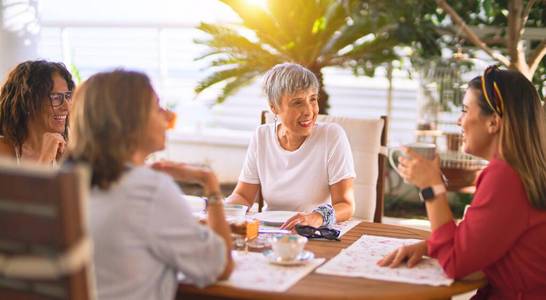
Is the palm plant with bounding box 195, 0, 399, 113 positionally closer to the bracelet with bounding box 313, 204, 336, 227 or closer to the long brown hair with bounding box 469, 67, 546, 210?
the bracelet with bounding box 313, 204, 336, 227

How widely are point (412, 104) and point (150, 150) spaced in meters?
5.21

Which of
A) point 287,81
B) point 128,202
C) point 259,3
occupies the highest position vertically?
point 259,3

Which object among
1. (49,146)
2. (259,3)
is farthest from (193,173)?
(259,3)

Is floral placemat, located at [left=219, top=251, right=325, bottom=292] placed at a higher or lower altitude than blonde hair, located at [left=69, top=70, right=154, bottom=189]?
lower

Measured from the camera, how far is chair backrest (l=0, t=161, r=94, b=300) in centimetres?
144

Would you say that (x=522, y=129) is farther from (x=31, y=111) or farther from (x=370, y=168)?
(x=31, y=111)

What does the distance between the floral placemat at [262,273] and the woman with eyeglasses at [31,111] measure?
1057 mm

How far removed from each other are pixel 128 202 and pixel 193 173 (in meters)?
0.35

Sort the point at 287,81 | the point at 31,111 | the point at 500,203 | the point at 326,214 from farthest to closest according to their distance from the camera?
the point at 287,81, the point at 31,111, the point at 326,214, the point at 500,203

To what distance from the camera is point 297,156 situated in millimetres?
3164

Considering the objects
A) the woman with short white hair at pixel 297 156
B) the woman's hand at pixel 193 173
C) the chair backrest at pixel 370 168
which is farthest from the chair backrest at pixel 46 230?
the chair backrest at pixel 370 168

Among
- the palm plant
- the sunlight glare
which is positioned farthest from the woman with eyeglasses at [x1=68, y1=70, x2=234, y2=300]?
the sunlight glare

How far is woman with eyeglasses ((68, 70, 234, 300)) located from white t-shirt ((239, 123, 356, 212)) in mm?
1271

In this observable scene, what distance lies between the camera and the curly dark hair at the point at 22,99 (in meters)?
2.91
